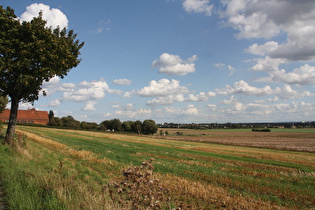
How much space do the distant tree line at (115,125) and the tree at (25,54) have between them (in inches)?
3913

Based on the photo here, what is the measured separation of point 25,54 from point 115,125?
4434 inches

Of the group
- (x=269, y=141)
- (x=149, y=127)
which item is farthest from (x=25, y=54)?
(x=149, y=127)

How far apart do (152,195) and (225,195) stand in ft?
18.6

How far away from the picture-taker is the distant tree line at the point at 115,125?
390 ft

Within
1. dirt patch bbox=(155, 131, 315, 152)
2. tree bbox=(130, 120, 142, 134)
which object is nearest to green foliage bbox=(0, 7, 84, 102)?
dirt patch bbox=(155, 131, 315, 152)

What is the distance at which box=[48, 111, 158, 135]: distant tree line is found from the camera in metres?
119

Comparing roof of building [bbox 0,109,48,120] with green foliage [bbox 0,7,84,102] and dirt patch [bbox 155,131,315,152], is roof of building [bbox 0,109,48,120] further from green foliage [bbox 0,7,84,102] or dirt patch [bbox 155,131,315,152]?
green foliage [bbox 0,7,84,102]

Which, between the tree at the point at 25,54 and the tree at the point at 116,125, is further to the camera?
the tree at the point at 116,125

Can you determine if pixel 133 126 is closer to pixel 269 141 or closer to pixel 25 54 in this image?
pixel 269 141

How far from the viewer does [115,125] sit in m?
129

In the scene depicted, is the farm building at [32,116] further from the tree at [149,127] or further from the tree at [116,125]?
the tree at [149,127]

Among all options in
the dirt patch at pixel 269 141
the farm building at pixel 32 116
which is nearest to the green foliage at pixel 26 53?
the dirt patch at pixel 269 141

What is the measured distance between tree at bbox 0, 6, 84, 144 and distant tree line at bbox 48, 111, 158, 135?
326 feet

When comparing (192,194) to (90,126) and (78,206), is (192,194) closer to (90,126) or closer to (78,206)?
(78,206)
